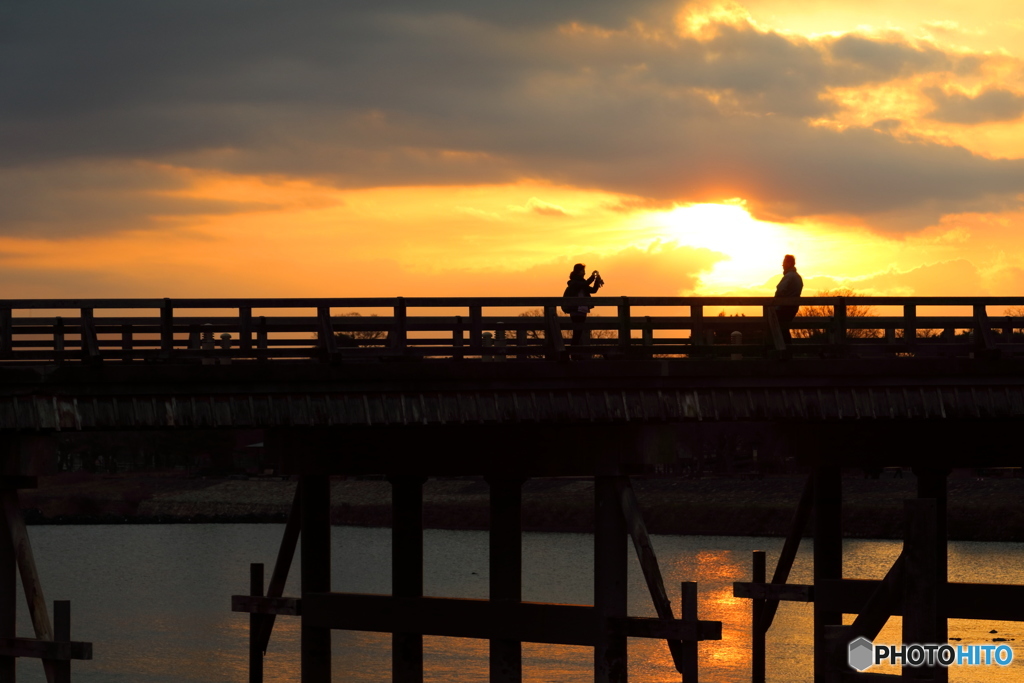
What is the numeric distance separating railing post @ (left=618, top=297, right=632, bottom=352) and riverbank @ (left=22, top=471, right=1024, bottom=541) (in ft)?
240

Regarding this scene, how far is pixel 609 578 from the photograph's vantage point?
21984 mm

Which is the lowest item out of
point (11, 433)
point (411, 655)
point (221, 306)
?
point (411, 655)

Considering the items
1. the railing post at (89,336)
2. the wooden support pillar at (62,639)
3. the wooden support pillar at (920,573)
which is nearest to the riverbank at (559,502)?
the wooden support pillar at (920,573)

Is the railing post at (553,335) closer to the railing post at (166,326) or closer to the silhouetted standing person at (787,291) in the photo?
the silhouetted standing person at (787,291)

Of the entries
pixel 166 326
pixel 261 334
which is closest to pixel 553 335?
pixel 261 334

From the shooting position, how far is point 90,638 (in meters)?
54.2

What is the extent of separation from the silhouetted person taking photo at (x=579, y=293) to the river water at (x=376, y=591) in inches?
857

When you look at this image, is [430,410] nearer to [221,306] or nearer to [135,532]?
[221,306]

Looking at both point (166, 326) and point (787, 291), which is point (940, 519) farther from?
point (166, 326)

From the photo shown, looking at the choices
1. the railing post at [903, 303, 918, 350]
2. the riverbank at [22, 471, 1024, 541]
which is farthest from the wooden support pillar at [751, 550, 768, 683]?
the riverbank at [22, 471, 1024, 541]

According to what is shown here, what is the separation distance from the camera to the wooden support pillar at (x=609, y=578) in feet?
71.4

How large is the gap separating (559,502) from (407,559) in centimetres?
9353

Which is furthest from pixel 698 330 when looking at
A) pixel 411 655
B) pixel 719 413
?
pixel 411 655

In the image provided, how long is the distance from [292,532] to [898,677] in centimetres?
1297
